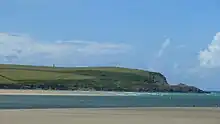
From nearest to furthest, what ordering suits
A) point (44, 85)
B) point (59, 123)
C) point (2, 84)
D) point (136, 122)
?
point (59, 123), point (136, 122), point (2, 84), point (44, 85)

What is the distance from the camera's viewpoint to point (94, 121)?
41.4m

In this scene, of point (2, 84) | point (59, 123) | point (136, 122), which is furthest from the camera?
point (2, 84)

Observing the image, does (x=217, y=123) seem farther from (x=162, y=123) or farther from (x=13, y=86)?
(x=13, y=86)

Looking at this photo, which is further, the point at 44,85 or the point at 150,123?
the point at 44,85

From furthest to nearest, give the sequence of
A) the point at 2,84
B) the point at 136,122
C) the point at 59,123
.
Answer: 1. the point at 2,84
2. the point at 136,122
3. the point at 59,123

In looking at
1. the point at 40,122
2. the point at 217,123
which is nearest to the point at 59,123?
the point at 40,122

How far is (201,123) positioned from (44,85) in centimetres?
15999

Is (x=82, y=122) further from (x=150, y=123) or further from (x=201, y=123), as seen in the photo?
(x=201, y=123)

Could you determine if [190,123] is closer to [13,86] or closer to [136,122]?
[136,122]

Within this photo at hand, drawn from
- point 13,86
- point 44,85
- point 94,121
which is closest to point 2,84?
point 13,86

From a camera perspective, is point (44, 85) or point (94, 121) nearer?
point (94, 121)

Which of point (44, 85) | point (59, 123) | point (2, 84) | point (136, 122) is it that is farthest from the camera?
point (44, 85)

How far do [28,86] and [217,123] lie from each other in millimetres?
149832

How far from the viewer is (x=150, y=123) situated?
40.2 meters
